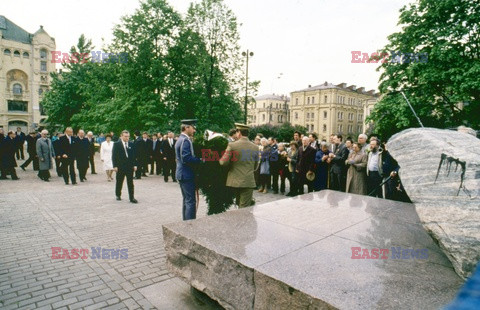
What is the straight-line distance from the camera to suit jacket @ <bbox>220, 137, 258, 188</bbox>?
5.66 m

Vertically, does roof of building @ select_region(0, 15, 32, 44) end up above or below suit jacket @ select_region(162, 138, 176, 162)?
above

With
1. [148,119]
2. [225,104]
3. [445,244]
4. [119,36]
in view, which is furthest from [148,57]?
[445,244]

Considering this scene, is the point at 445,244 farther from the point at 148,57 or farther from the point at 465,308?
the point at 148,57

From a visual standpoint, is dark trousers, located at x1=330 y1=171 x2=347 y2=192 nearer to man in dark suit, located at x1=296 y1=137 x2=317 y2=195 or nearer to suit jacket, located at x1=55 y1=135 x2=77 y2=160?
man in dark suit, located at x1=296 y1=137 x2=317 y2=195

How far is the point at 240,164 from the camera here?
570 centimetres

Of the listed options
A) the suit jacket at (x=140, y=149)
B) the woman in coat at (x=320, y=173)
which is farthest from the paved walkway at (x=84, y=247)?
the suit jacket at (x=140, y=149)

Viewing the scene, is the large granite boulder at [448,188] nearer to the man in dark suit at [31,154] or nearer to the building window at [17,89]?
the man in dark suit at [31,154]

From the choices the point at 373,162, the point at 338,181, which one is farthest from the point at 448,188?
the point at 338,181

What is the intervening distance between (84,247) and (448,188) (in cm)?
565

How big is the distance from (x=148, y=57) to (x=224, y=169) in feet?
71.3

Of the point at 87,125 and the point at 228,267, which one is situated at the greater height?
the point at 87,125

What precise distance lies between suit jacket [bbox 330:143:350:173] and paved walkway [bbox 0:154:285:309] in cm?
265

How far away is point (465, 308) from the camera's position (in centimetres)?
76

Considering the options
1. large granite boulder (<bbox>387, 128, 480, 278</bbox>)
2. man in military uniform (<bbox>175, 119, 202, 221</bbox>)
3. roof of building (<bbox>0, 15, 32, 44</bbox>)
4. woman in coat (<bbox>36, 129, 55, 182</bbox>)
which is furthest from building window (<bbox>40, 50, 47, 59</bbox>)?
large granite boulder (<bbox>387, 128, 480, 278</bbox>)
